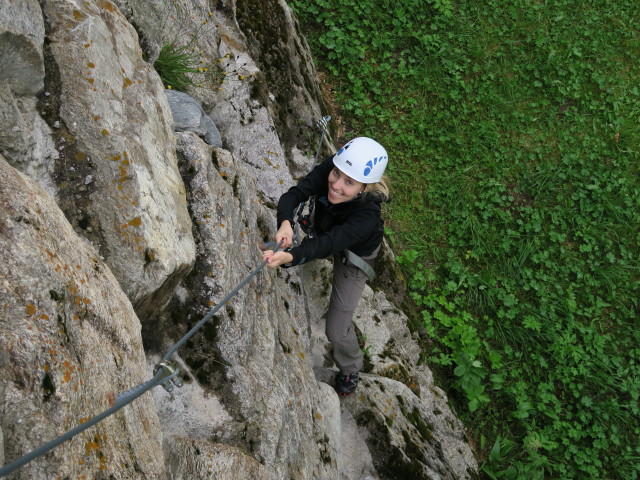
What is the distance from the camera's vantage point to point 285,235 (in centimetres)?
379

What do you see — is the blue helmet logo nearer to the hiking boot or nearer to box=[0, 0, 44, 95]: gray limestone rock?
the hiking boot

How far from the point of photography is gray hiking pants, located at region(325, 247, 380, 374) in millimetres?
4695

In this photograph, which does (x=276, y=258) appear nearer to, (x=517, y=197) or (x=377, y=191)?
(x=377, y=191)

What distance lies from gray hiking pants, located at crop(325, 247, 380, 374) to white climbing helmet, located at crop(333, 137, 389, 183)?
3.10 ft

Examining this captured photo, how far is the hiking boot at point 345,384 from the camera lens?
489 centimetres

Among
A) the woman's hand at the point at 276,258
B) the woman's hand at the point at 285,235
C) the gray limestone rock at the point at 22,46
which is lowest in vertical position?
the woman's hand at the point at 285,235

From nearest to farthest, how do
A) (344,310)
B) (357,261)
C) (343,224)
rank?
(343,224) → (357,261) → (344,310)

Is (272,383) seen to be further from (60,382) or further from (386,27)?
(386,27)

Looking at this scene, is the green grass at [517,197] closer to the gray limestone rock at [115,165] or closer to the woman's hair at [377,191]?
the woman's hair at [377,191]

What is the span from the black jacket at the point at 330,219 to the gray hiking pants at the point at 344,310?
21 centimetres

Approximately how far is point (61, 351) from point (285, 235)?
201cm

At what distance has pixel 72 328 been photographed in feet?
6.98

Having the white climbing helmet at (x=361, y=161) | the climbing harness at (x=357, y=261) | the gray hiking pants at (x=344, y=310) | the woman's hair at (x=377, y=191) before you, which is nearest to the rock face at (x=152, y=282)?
the gray hiking pants at (x=344, y=310)

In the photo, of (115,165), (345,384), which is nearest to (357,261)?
(345,384)
